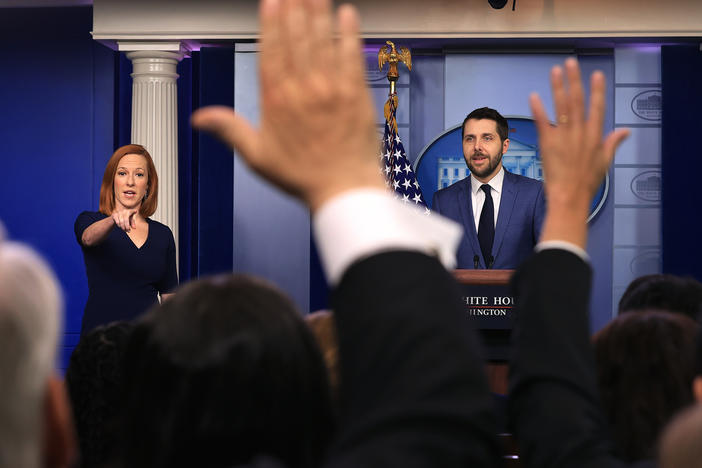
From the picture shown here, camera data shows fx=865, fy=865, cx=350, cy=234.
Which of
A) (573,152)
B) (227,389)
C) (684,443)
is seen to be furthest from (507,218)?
(684,443)

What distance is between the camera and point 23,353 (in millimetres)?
619

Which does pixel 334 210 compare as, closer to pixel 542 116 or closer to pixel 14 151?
pixel 542 116

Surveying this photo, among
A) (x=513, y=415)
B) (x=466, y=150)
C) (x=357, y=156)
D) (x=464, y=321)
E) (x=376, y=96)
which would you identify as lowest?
(x=513, y=415)

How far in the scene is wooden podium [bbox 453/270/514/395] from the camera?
3.64 meters

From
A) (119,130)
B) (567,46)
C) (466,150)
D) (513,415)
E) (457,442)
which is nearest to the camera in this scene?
(457,442)

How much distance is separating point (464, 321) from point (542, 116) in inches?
15.1

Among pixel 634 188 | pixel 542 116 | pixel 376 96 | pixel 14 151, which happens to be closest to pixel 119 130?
pixel 14 151

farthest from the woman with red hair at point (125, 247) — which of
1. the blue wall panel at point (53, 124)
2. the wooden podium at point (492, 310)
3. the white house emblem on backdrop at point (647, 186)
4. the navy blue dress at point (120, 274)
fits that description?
the white house emblem on backdrop at point (647, 186)

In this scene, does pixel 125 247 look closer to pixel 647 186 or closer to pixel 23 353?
pixel 23 353

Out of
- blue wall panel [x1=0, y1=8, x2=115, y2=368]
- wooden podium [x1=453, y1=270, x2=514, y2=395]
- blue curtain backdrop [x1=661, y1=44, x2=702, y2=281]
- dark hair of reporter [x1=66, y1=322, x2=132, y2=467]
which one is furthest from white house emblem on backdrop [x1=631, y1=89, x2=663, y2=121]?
dark hair of reporter [x1=66, y1=322, x2=132, y2=467]

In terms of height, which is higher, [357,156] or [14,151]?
[14,151]

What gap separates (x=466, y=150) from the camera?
4.68m

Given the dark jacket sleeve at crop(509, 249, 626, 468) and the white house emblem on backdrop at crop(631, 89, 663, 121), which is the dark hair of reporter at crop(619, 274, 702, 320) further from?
the white house emblem on backdrop at crop(631, 89, 663, 121)

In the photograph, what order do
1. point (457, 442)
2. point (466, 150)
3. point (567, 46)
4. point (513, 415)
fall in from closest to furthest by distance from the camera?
1. point (457, 442)
2. point (513, 415)
3. point (466, 150)
4. point (567, 46)
